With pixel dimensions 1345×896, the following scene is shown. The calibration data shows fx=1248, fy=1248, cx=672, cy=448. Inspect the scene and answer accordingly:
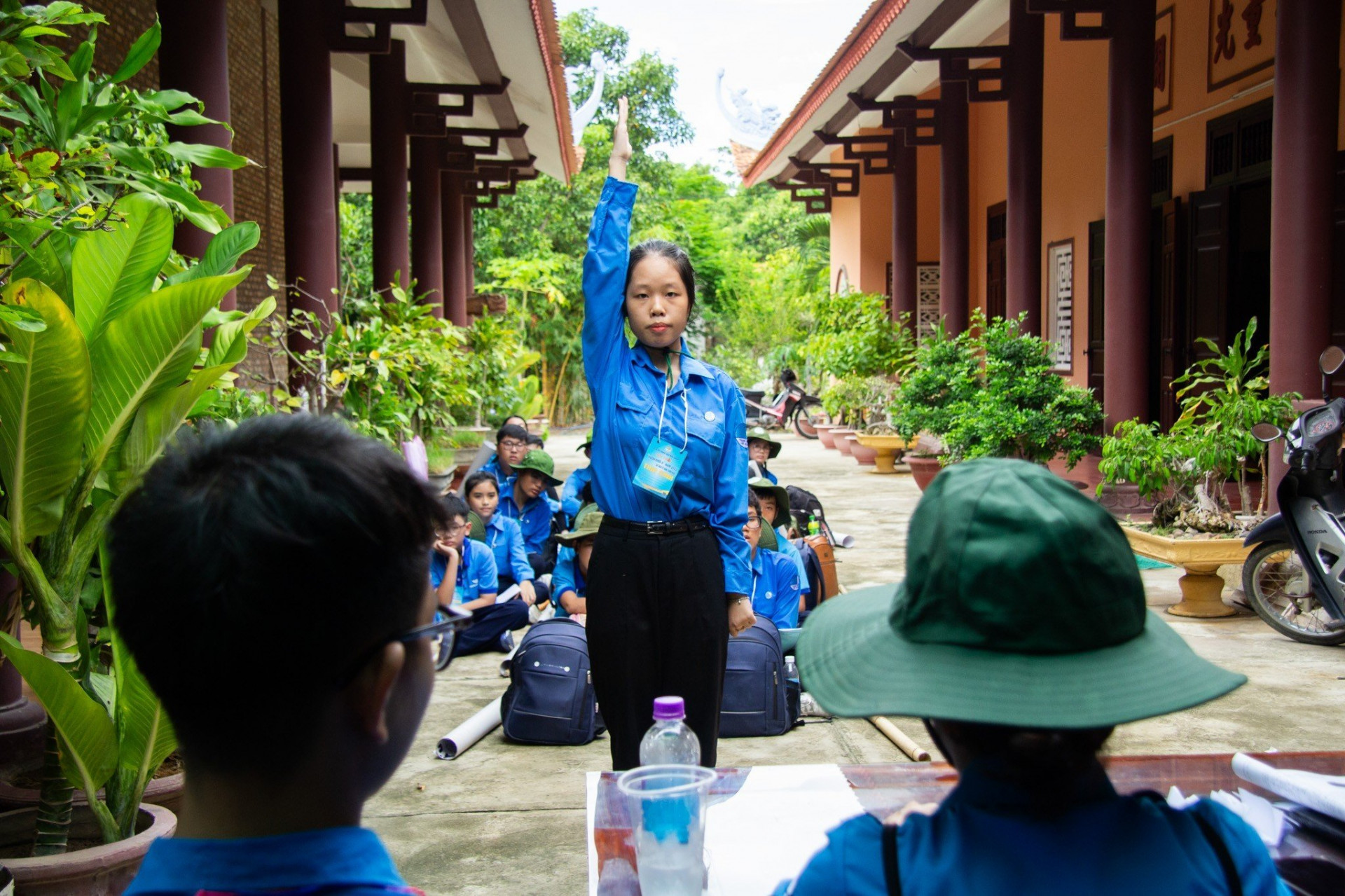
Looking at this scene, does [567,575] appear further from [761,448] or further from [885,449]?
[885,449]

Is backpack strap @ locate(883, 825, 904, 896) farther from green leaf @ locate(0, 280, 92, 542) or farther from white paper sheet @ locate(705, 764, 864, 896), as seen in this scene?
green leaf @ locate(0, 280, 92, 542)

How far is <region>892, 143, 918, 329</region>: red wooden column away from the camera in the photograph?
14.6 metres

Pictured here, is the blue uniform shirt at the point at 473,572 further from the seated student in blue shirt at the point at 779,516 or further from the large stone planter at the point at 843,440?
the large stone planter at the point at 843,440

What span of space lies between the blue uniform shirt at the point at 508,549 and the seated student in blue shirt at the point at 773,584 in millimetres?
1681

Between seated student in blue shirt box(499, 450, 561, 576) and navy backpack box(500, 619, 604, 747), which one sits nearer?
navy backpack box(500, 619, 604, 747)

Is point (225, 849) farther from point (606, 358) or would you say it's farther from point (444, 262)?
point (444, 262)

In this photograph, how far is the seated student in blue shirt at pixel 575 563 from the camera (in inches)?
186

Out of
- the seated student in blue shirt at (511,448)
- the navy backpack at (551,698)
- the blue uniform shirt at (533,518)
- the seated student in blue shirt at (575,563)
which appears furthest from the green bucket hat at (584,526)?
the seated student in blue shirt at (511,448)

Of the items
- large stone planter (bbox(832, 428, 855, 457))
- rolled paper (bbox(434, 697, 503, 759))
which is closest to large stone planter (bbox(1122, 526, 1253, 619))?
rolled paper (bbox(434, 697, 503, 759))

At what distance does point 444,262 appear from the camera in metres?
15.4

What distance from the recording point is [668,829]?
2021 mm

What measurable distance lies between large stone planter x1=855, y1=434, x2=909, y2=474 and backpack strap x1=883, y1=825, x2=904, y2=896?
12.8 metres

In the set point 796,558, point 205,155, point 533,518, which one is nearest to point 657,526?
point 205,155

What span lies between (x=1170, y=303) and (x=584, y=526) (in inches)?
260
